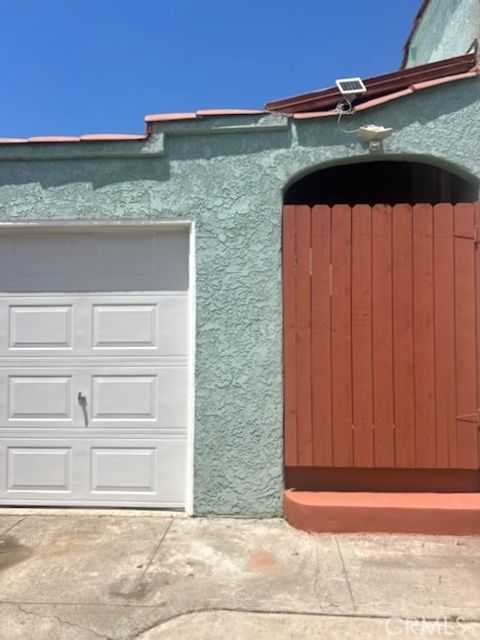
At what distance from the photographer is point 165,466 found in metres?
5.23

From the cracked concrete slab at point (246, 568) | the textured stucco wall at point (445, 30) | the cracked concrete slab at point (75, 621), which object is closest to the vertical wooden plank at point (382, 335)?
the cracked concrete slab at point (246, 568)

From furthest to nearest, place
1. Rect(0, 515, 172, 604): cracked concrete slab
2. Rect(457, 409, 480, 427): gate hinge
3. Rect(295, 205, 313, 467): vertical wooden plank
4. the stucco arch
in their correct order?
the stucco arch → Rect(295, 205, 313, 467): vertical wooden plank → Rect(457, 409, 480, 427): gate hinge → Rect(0, 515, 172, 604): cracked concrete slab

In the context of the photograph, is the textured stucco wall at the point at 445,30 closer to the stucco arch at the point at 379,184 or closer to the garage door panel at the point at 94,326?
the stucco arch at the point at 379,184

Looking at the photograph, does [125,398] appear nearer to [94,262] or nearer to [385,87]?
[94,262]

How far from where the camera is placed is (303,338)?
4934 millimetres

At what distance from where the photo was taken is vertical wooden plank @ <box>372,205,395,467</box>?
15.9ft

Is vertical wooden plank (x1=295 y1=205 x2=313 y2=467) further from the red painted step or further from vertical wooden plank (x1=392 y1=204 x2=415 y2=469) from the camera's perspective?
vertical wooden plank (x1=392 y1=204 x2=415 y2=469)

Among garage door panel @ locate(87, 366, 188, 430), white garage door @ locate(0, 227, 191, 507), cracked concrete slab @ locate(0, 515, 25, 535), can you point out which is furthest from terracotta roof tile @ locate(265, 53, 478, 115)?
cracked concrete slab @ locate(0, 515, 25, 535)

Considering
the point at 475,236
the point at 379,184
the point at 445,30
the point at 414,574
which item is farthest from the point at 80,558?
the point at 445,30

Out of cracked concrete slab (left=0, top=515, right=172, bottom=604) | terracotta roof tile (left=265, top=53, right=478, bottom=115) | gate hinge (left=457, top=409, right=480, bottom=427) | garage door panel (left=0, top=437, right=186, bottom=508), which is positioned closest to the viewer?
cracked concrete slab (left=0, top=515, right=172, bottom=604)

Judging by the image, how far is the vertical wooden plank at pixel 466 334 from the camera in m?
4.80

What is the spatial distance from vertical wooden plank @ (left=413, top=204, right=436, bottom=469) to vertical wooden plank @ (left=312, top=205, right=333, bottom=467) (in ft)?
2.42

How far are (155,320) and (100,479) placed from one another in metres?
1.56

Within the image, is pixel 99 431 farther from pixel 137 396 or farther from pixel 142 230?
pixel 142 230
